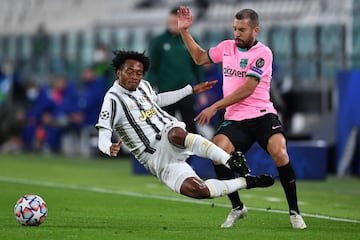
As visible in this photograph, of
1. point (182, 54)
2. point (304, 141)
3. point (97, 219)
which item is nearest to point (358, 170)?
point (304, 141)

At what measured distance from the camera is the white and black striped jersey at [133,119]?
10.2 meters

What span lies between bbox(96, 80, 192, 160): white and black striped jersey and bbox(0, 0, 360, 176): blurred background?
8475 millimetres

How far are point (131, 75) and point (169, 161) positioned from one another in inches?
34.5

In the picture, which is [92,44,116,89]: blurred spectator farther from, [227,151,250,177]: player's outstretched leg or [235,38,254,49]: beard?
[227,151,250,177]: player's outstretched leg

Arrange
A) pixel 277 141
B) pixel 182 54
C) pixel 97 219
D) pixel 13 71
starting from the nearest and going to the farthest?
pixel 277 141 < pixel 97 219 < pixel 182 54 < pixel 13 71

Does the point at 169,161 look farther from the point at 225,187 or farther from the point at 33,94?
the point at 33,94

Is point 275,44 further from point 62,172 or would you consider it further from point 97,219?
point 97,219

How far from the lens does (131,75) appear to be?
10406mm

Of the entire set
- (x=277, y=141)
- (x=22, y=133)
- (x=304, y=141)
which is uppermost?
(x=277, y=141)

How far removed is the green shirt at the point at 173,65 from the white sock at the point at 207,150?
656 centimetres

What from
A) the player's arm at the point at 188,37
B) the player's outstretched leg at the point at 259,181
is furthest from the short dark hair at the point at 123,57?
the player's outstretched leg at the point at 259,181

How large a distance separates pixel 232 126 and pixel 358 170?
30.3ft

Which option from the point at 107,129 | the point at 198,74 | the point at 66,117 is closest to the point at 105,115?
the point at 107,129

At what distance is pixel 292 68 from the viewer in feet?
81.1
